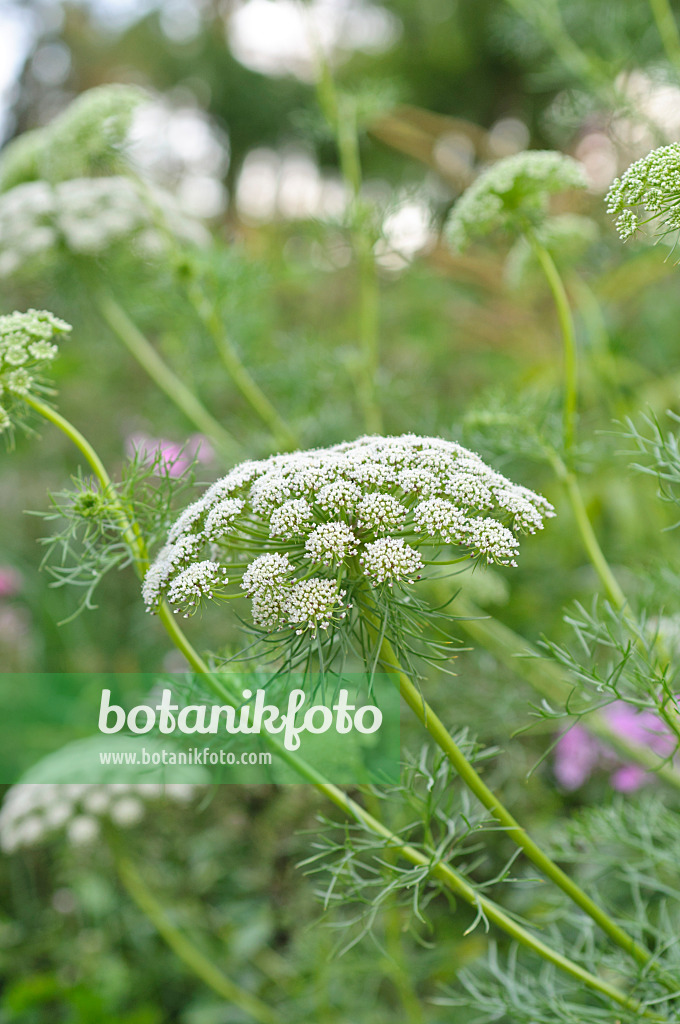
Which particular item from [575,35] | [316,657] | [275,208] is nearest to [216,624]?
[316,657]

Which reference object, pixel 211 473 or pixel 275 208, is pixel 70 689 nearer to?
pixel 211 473

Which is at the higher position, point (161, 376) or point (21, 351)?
point (161, 376)

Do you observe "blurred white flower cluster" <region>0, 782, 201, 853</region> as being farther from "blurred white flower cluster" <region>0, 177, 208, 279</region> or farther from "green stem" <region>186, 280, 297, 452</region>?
"blurred white flower cluster" <region>0, 177, 208, 279</region>

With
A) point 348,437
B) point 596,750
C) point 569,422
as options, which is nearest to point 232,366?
point 348,437

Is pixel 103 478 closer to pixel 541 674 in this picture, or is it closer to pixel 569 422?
pixel 569 422

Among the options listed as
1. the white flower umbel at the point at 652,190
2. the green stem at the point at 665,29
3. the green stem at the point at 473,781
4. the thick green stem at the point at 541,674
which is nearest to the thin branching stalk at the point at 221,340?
the thick green stem at the point at 541,674

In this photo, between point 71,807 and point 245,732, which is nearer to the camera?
point 245,732

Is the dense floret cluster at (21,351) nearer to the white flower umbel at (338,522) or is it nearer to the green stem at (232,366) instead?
the white flower umbel at (338,522)
